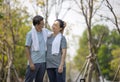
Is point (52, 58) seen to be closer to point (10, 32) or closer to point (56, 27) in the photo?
point (56, 27)

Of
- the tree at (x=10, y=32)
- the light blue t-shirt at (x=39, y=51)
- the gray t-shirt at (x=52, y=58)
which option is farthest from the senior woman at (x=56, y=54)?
the tree at (x=10, y=32)

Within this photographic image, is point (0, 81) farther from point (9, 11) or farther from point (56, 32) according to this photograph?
point (56, 32)

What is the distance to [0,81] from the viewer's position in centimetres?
2033

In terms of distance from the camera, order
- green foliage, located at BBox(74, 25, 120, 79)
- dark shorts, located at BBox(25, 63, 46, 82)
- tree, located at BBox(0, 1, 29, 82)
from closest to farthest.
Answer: dark shorts, located at BBox(25, 63, 46, 82) < tree, located at BBox(0, 1, 29, 82) < green foliage, located at BBox(74, 25, 120, 79)

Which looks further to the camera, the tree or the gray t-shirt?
the tree

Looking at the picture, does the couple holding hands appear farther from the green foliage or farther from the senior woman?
the green foliage

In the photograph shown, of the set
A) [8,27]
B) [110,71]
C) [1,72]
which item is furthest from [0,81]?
[110,71]

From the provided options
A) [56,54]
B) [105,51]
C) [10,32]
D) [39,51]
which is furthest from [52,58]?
[105,51]

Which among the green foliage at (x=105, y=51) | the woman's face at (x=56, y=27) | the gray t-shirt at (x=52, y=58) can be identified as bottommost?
the green foliage at (x=105, y=51)

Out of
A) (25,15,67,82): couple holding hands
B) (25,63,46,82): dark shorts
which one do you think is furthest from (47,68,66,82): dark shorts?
(25,63,46,82): dark shorts

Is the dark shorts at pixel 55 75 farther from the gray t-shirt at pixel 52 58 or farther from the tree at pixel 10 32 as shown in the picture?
the tree at pixel 10 32

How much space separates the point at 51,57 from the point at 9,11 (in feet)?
38.7

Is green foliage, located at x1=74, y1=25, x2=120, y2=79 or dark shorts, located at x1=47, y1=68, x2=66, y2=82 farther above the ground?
dark shorts, located at x1=47, y1=68, x2=66, y2=82

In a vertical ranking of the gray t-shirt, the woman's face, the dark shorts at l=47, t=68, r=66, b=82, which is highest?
the woman's face
